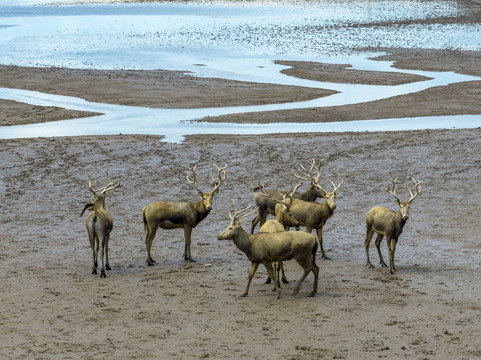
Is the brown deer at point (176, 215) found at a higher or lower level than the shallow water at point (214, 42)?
higher

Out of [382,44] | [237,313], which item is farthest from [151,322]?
[382,44]

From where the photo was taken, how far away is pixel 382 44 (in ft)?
216

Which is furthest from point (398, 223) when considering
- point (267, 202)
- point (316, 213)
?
point (267, 202)

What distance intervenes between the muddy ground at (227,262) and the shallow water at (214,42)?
3485 millimetres

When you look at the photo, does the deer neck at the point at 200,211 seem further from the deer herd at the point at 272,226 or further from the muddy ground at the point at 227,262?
the muddy ground at the point at 227,262

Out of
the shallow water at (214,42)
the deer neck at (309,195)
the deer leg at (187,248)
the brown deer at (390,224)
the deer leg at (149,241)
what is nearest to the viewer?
the brown deer at (390,224)

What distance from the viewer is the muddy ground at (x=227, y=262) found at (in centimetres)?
1229

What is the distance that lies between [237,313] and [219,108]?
2446 centimetres

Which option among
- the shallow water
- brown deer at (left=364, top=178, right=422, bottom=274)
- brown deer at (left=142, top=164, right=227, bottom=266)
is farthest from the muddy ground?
the shallow water

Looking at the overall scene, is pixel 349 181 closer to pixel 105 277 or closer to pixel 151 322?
pixel 105 277

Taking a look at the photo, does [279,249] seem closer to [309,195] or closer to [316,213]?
[316,213]

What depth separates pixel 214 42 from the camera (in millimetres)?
71688

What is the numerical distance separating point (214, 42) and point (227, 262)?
5649cm

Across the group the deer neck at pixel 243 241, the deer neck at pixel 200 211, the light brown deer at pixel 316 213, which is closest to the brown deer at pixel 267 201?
the light brown deer at pixel 316 213
